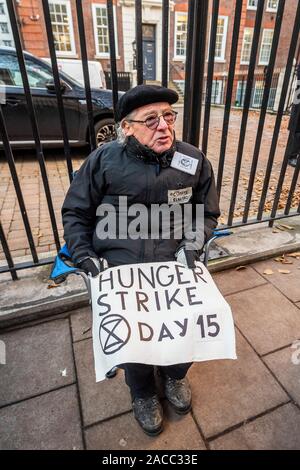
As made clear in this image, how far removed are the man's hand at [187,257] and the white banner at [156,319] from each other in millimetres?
67

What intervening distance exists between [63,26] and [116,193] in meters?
18.7

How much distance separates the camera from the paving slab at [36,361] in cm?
170

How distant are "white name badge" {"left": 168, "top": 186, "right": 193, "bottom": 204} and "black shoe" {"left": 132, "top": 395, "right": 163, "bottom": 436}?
3.50 ft

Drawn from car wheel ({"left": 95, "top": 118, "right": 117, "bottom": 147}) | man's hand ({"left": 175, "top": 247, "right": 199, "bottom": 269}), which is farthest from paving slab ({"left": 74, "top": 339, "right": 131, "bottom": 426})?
car wheel ({"left": 95, "top": 118, "right": 117, "bottom": 147})

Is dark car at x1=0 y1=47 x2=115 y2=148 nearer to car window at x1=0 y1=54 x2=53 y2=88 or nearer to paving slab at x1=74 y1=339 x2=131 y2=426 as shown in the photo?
car window at x1=0 y1=54 x2=53 y2=88

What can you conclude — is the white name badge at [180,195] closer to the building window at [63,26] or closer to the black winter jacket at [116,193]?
the black winter jacket at [116,193]

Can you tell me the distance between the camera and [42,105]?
5.08 metres

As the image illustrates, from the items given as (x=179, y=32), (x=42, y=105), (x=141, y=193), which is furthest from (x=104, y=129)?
(x=179, y=32)

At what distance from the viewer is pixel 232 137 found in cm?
824

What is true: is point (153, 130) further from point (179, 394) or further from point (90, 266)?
point (179, 394)

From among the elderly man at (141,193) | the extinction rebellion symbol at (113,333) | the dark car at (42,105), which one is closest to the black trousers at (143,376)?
the elderly man at (141,193)

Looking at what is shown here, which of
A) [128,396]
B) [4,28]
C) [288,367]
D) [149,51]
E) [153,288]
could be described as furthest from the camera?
[149,51]

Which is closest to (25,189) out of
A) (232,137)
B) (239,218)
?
(239,218)

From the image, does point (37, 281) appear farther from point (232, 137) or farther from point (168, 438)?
point (232, 137)
